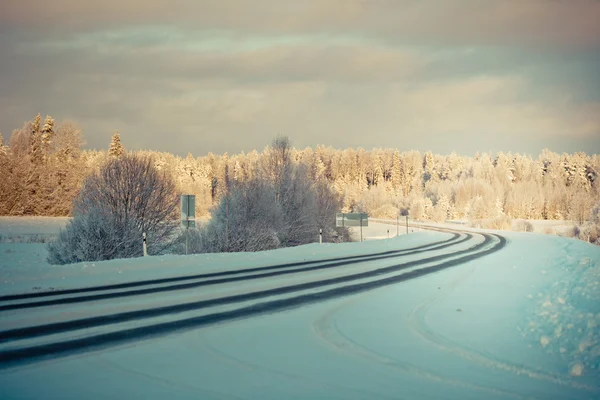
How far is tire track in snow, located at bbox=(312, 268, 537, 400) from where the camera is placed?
550 centimetres

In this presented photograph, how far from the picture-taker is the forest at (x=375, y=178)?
60.3m

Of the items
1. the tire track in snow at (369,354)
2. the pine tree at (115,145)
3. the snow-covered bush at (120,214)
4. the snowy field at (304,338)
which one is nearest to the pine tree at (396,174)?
the pine tree at (115,145)

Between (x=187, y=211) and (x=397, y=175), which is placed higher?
(x=397, y=175)

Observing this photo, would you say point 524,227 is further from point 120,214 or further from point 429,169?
point 429,169

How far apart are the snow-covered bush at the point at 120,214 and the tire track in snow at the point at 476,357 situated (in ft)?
62.1

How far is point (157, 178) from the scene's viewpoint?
1177 inches

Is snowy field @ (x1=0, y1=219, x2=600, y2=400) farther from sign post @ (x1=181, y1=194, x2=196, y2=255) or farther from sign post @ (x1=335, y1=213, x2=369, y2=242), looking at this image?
sign post @ (x1=335, y1=213, x2=369, y2=242)

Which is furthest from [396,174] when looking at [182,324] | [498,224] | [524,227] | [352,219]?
[182,324]

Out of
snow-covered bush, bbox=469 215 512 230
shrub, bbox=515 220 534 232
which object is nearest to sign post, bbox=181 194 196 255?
snow-covered bush, bbox=469 215 512 230

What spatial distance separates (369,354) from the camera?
6766 mm

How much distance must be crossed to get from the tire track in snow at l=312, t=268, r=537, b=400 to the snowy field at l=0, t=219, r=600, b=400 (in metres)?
0.02

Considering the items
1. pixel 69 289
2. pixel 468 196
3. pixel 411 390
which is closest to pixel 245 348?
pixel 411 390

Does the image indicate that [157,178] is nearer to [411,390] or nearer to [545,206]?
[411,390]

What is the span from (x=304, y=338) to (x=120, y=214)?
23.0 metres
